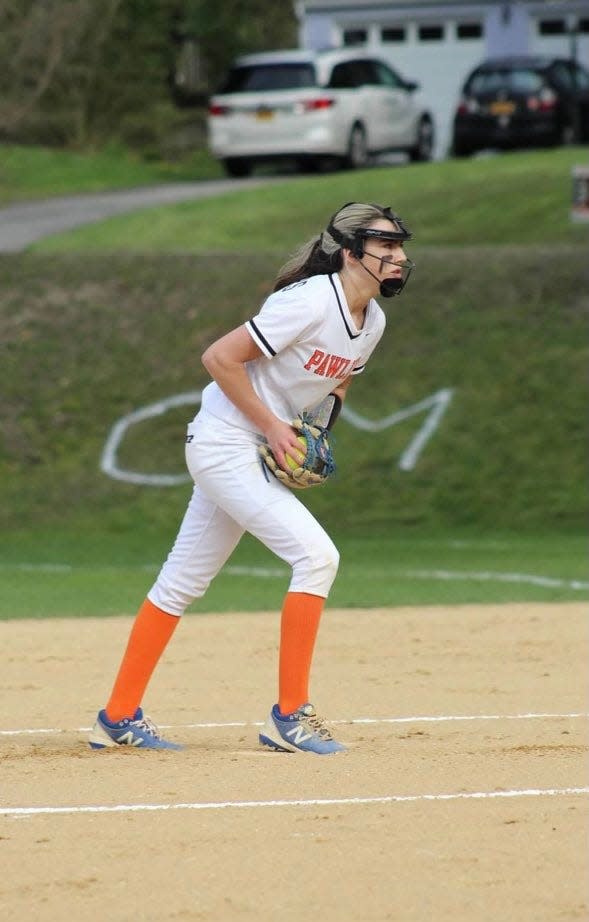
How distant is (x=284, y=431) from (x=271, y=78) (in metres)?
21.3

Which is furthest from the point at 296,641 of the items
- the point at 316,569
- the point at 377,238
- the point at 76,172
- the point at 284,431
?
→ the point at 76,172

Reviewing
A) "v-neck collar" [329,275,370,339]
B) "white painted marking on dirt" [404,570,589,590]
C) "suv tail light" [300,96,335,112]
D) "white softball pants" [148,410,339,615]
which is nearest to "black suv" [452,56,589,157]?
"suv tail light" [300,96,335,112]

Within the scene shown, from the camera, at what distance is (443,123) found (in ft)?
126

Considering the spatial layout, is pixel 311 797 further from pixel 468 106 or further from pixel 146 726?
pixel 468 106

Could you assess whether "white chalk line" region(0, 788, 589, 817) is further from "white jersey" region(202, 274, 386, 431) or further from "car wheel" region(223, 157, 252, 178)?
"car wheel" region(223, 157, 252, 178)

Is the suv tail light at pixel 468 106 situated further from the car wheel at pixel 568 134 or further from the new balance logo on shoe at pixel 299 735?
the new balance logo on shoe at pixel 299 735

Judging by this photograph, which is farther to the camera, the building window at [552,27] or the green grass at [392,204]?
the building window at [552,27]

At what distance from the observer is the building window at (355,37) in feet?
126

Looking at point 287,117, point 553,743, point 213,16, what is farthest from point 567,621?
point 213,16

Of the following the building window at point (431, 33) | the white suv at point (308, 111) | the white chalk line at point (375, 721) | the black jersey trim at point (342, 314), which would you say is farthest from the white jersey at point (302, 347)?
the building window at point (431, 33)

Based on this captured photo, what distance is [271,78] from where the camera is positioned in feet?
86.8

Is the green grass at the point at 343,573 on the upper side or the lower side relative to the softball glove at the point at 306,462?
lower

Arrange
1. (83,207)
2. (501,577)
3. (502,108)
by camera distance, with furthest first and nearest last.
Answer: (502,108) < (83,207) < (501,577)

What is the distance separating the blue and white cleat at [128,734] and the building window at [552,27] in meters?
Answer: 34.0
